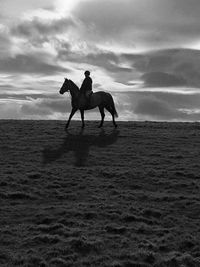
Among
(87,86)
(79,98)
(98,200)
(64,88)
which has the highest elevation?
(87,86)

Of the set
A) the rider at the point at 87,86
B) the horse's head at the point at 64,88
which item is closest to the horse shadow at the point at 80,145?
the rider at the point at 87,86

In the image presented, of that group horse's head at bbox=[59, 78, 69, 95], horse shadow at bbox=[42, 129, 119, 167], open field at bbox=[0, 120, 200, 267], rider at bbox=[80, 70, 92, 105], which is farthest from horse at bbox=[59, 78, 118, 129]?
open field at bbox=[0, 120, 200, 267]

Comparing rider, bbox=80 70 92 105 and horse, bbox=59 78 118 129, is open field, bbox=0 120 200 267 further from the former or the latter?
rider, bbox=80 70 92 105

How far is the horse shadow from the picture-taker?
882 inches

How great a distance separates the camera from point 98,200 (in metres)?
16.3

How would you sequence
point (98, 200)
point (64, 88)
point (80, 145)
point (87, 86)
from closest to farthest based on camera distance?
point (98, 200), point (80, 145), point (87, 86), point (64, 88)

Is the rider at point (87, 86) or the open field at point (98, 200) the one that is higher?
the rider at point (87, 86)

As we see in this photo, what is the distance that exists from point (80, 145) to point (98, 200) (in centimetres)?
→ 887

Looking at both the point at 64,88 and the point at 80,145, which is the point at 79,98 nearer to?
the point at 64,88

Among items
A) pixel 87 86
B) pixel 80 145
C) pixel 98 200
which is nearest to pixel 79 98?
pixel 87 86

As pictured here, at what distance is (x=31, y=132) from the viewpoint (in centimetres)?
2912

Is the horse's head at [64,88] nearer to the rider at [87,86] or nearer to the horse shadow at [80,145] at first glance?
the rider at [87,86]

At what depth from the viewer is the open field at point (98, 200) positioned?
1215 cm

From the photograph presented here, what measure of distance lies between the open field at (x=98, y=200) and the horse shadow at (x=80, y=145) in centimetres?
5
